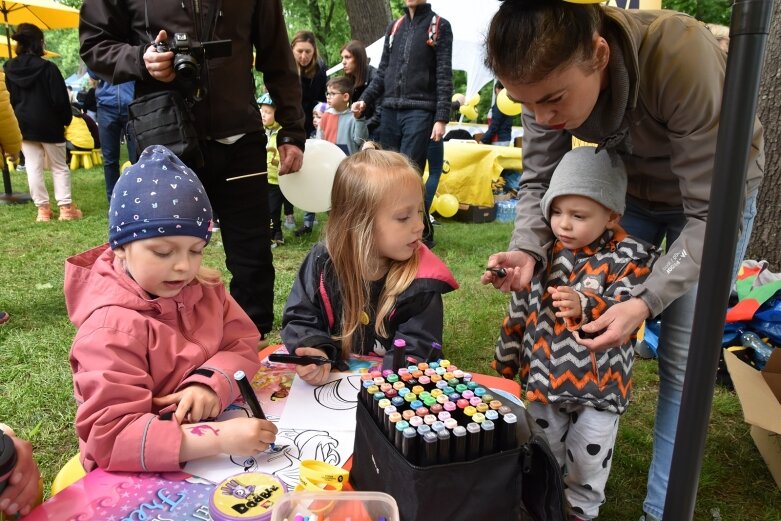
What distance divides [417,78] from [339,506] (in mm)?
3653

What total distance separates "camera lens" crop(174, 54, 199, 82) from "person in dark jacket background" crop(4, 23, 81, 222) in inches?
170

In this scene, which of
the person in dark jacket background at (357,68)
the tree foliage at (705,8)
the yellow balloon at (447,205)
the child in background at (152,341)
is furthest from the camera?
the tree foliage at (705,8)

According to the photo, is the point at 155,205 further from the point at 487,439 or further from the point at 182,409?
the point at 487,439

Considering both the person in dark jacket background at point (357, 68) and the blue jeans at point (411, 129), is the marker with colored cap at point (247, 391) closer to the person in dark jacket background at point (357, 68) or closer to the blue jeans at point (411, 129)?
the blue jeans at point (411, 129)

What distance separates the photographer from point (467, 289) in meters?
3.67

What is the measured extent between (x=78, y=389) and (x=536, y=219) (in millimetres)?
1170

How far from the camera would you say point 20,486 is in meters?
0.94

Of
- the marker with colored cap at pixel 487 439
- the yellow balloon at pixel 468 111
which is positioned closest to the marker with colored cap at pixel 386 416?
the marker with colored cap at pixel 487 439

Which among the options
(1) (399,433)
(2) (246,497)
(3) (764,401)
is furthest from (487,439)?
(3) (764,401)

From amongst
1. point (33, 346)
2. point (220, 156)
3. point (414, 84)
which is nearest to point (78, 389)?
point (220, 156)

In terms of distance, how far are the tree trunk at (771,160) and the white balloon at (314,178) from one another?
7.83ft

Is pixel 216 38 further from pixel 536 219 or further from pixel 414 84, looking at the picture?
pixel 414 84

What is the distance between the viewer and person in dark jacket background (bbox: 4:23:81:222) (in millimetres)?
5230

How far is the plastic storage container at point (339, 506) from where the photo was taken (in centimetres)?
86
